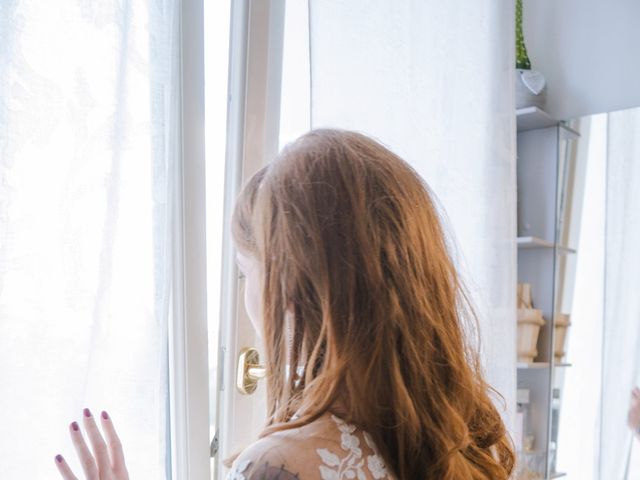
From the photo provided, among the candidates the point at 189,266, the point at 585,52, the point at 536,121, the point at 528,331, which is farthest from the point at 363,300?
the point at 585,52

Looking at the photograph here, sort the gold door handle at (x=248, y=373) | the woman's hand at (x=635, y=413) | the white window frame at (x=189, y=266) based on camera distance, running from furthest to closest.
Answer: the woman's hand at (x=635, y=413) → the gold door handle at (x=248, y=373) → the white window frame at (x=189, y=266)

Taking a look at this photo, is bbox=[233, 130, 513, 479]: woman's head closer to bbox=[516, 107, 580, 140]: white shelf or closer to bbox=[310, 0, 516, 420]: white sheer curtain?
bbox=[310, 0, 516, 420]: white sheer curtain

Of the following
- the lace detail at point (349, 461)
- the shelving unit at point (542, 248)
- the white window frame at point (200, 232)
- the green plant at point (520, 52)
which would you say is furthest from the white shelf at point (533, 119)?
the lace detail at point (349, 461)

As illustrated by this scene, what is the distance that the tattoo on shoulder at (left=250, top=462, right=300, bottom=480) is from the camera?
2.61ft

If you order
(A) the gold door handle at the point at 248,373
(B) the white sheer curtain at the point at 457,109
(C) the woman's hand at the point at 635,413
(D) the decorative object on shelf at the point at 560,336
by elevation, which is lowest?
(C) the woman's hand at the point at 635,413

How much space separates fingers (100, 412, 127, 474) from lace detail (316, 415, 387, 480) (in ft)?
1.04

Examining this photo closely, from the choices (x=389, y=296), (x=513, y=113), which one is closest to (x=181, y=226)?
(x=389, y=296)

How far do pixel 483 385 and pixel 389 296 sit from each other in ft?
0.74

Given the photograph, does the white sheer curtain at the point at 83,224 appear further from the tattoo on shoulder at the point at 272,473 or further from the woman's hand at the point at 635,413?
the woman's hand at the point at 635,413

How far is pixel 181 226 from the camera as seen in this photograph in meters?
1.38

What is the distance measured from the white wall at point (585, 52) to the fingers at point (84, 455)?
1764 millimetres

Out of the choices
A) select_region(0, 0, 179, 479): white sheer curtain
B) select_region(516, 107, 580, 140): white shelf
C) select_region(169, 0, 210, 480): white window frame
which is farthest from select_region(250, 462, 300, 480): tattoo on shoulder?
select_region(516, 107, 580, 140): white shelf

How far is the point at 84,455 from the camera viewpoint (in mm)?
990

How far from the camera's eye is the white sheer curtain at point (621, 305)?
6.95ft
